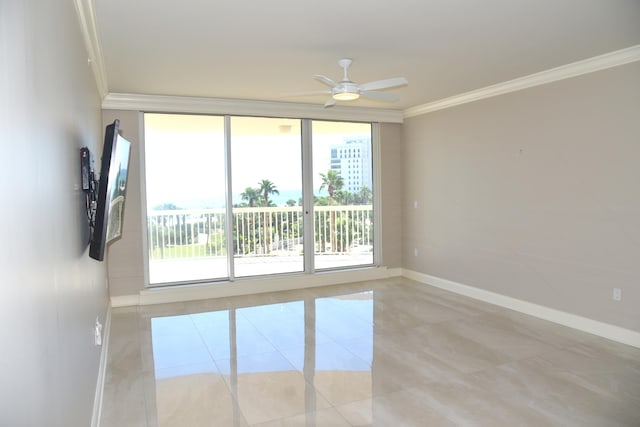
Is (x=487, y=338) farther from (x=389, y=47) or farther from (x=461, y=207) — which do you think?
(x=389, y=47)

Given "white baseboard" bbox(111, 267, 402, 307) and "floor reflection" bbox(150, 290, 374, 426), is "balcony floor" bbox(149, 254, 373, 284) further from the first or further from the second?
"floor reflection" bbox(150, 290, 374, 426)

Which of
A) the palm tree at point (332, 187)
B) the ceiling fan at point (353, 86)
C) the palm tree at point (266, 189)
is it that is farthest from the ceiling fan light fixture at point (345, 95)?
the palm tree at point (332, 187)

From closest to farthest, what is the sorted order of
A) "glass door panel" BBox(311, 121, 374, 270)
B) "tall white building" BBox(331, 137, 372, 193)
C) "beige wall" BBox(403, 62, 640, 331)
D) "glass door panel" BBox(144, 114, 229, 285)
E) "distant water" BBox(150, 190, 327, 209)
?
"beige wall" BBox(403, 62, 640, 331)
"glass door panel" BBox(144, 114, 229, 285)
"distant water" BBox(150, 190, 327, 209)
"glass door panel" BBox(311, 121, 374, 270)
"tall white building" BBox(331, 137, 372, 193)

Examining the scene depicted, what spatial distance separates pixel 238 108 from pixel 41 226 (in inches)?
177

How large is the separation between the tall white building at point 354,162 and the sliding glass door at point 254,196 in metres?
0.02

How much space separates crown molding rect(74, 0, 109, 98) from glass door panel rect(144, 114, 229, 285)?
4.14 feet

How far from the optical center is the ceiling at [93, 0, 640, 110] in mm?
2803

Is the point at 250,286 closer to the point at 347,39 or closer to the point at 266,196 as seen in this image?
the point at 266,196

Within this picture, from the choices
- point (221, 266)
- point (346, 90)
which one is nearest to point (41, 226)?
point (346, 90)

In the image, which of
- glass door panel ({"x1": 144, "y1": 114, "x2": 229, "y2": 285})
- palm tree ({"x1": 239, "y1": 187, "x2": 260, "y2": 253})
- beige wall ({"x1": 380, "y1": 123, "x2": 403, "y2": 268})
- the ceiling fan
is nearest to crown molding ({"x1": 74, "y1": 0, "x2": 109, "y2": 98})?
glass door panel ({"x1": 144, "y1": 114, "x2": 229, "y2": 285})

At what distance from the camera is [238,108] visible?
5586 millimetres

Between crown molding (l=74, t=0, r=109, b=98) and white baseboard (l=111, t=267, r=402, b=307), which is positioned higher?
crown molding (l=74, t=0, r=109, b=98)

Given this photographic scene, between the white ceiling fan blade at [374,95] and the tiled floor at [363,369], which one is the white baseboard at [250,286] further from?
the white ceiling fan blade at [374,95]

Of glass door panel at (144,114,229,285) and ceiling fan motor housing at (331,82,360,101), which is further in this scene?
glass door panel at (144,114,229,285)
